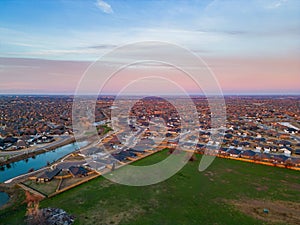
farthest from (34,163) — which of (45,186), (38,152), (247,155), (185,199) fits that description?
(247,155)

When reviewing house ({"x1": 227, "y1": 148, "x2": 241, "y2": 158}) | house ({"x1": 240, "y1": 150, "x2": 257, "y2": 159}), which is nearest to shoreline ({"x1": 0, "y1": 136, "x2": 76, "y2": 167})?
house ({"x1": 227, "y1": 148, "x2": 241, "y2": 158})

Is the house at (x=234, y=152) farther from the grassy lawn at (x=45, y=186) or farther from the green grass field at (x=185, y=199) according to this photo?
the grassy lawn at (x=45, y=186)

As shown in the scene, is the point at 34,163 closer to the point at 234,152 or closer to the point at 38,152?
the point at 38,152

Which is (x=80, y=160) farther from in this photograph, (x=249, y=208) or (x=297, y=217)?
(x=297, y=217)

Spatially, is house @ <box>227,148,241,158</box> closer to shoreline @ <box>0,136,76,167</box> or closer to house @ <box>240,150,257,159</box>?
house @ <box>240,150,257,159</box>

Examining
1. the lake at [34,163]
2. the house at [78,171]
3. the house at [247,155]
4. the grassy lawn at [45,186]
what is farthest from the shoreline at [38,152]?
the house at [247,155]

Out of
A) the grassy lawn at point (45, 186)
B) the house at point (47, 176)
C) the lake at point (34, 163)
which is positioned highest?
the house at point (47, 176)
